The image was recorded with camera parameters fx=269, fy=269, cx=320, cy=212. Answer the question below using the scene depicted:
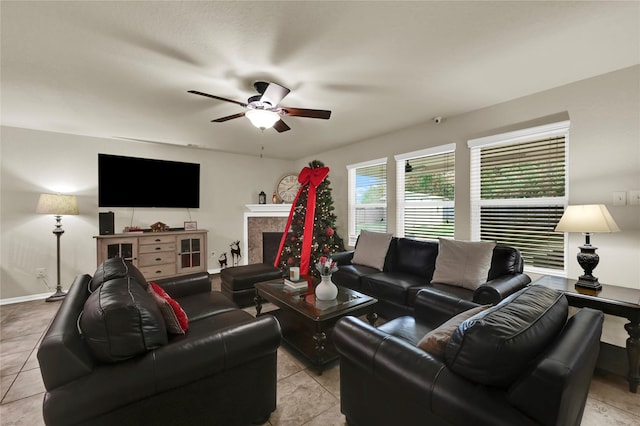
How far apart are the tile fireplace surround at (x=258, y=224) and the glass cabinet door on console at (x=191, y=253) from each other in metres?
0.95

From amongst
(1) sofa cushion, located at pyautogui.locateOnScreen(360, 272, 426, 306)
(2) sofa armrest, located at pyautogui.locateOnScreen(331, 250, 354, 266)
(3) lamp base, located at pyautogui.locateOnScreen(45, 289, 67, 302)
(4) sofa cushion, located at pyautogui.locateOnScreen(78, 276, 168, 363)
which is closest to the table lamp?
(1) sofa cushion, located at pyautogui.locateOnScreen(360, 272, 426, 306)

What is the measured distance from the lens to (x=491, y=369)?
98 centimetres

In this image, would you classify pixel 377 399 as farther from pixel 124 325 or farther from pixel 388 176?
pixel 388 176

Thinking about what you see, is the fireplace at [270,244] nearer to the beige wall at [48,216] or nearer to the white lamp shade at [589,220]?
the beige wall at [48,216]

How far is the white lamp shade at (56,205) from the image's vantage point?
3668mm

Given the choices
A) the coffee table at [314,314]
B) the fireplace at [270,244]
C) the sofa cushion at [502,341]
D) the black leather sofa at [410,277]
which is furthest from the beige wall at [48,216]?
the sofa cushion at [502,341]

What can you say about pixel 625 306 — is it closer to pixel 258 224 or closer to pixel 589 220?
pixel 589 220

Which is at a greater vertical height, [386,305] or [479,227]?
[479,227]

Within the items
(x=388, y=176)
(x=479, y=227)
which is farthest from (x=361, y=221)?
(x=479, y=227)

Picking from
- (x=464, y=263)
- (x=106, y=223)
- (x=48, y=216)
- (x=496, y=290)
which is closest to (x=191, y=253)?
(x=106, y=223)

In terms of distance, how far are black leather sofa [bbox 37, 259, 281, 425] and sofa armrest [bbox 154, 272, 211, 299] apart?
0.88 m

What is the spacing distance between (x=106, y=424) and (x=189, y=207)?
4.31m

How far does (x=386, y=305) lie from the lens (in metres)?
3.01

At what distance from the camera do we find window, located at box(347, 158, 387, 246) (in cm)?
449
